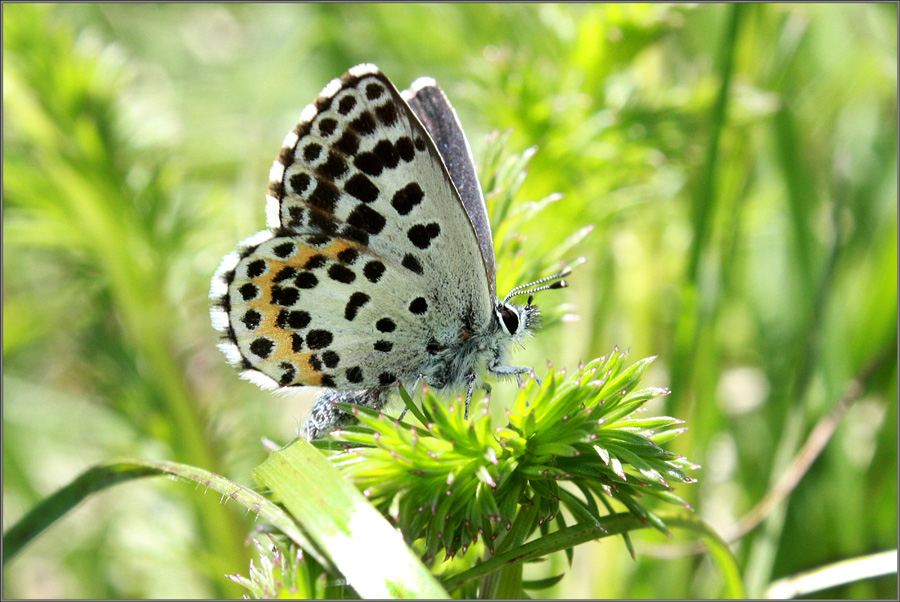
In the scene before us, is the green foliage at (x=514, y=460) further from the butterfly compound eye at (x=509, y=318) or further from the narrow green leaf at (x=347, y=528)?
the butterfly compound eye at (x=509, y=318)

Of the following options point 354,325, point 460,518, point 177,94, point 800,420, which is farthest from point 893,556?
point 177,94

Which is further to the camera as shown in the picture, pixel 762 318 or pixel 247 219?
pixel 762 318

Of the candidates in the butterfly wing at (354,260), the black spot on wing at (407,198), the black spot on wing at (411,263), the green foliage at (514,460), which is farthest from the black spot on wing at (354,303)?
the green foliage at (514,460)

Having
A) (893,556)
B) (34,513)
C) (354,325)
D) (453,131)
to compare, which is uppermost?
(453,131)

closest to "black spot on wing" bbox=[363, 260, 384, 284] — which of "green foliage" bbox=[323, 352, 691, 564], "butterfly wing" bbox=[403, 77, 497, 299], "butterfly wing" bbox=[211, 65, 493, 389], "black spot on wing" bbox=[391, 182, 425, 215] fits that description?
"butterfly wing" bbox=[211, 65, 493, 389]

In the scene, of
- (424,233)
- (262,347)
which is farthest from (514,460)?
(262,347)

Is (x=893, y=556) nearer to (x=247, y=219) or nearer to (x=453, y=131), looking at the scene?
(x=453, y=131)
